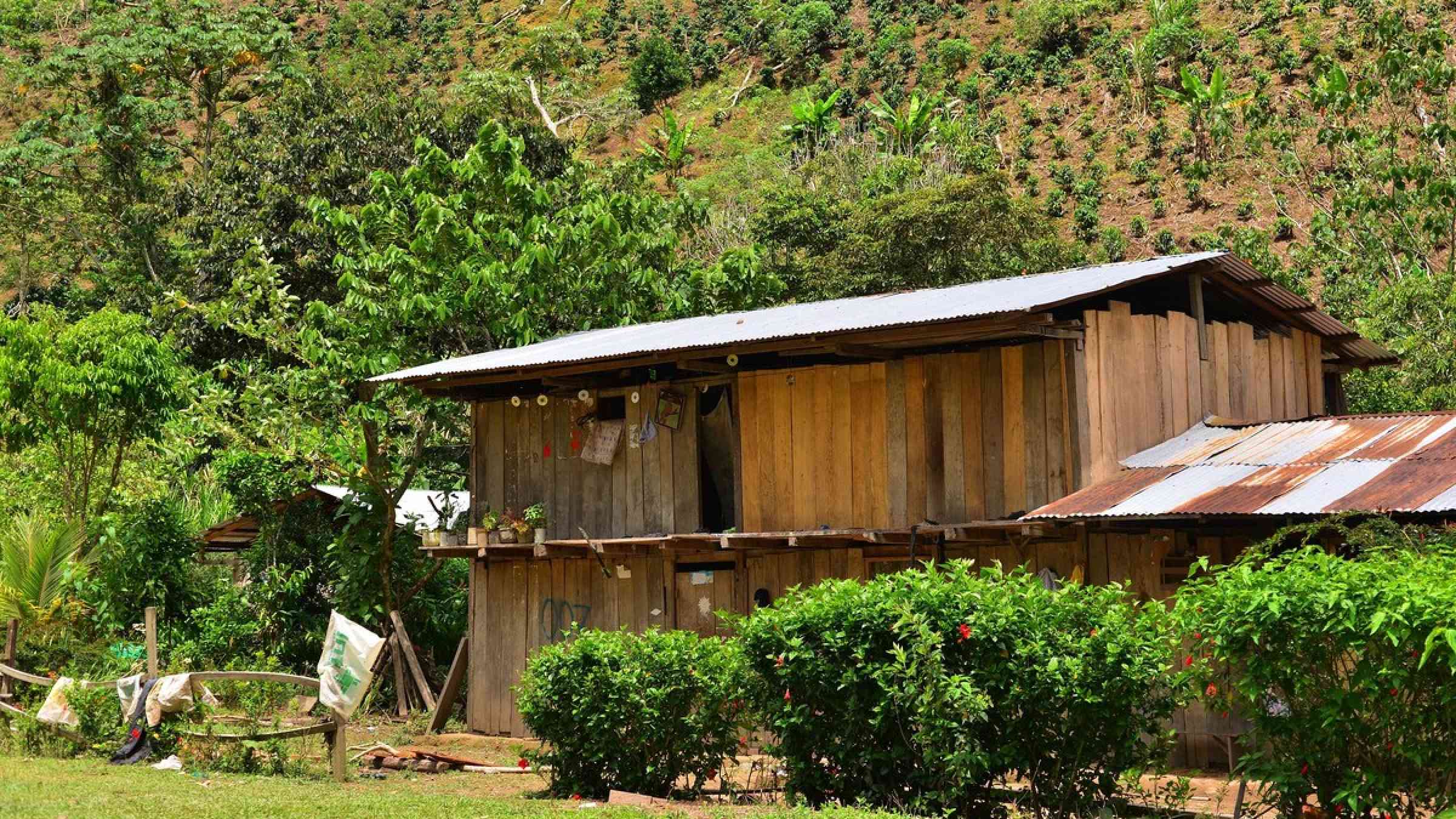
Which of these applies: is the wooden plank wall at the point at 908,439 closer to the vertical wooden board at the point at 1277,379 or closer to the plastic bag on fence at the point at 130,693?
the vertical wooden board at the point at 1277,379

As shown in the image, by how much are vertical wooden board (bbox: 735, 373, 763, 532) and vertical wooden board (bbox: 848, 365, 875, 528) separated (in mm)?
1184

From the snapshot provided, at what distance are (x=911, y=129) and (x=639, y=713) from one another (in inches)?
1427

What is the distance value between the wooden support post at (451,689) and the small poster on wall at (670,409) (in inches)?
163

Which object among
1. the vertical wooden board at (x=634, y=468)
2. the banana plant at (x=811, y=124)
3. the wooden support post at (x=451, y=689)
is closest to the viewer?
the vertical wooden board at (x=634, y=468)

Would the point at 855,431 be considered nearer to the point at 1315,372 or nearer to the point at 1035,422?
the point at 1035,422

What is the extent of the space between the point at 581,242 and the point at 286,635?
697 centimetres

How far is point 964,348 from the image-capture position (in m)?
14.5

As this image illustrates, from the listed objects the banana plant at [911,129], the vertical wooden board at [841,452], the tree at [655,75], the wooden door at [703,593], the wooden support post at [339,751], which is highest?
the tree at [655,75]

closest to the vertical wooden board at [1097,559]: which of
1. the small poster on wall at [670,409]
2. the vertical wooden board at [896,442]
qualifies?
the vertical wooden board at [896,442]

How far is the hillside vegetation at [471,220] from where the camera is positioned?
68.3ft

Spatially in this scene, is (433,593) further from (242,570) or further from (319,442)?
(242,570)

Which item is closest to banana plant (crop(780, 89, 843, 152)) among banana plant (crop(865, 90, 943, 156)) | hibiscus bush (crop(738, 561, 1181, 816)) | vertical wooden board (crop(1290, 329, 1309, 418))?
banana plant (crop(865, 90, 943, 156))

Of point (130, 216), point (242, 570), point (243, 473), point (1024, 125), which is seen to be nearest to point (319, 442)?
point (243, 473)

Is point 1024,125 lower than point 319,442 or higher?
higher
